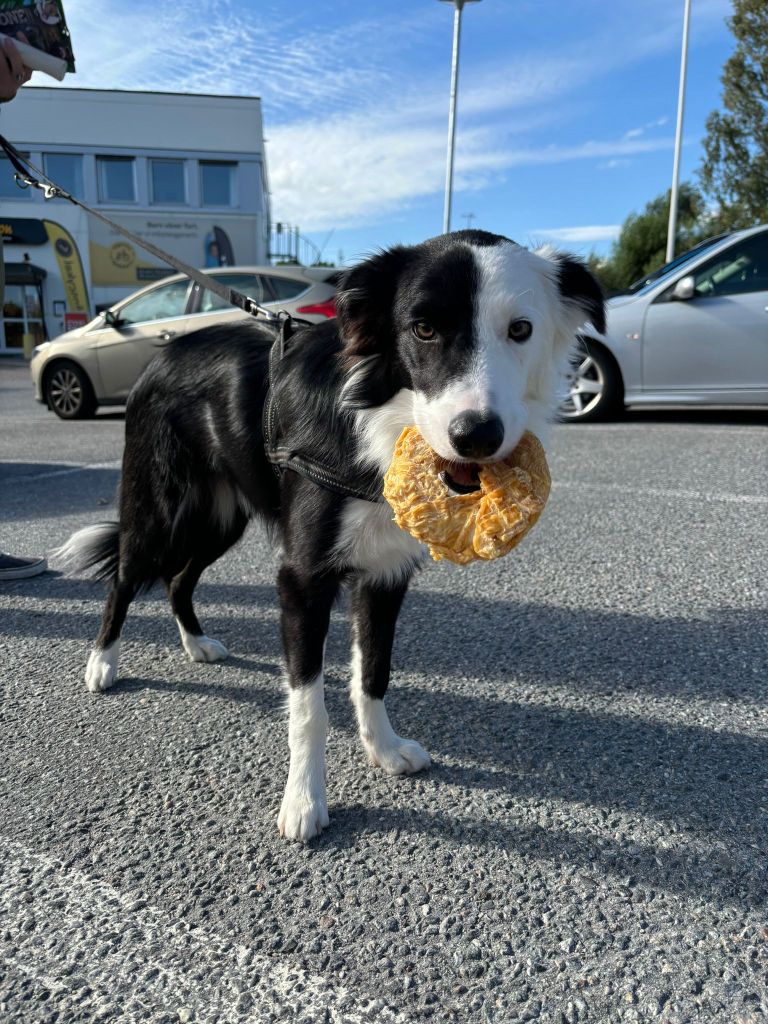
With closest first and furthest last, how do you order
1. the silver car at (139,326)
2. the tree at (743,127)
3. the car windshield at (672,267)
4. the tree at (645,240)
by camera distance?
1. the car windshield at (672,267)
2. the silver car at (139,326)
3. the tree at (743,127)
4. the tree at (645,240)

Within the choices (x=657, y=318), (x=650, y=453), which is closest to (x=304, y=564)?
(x=650, y=453)

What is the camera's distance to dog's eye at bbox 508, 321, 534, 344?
1.95m

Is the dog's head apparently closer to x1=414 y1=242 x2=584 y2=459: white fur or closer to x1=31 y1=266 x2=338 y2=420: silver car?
x1=414 y1=242 x2=584 y2=459: white fur

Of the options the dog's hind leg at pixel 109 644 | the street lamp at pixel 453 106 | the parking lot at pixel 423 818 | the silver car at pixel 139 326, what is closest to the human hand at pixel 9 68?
the dog's hind leg at pixel 109 644

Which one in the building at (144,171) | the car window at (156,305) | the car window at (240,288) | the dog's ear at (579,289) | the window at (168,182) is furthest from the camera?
the window at (168,182)

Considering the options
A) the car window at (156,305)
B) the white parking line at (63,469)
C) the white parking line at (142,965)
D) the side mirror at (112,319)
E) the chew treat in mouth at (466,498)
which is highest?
the car window at (156,305)

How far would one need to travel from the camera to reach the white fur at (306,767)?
6.47 feet

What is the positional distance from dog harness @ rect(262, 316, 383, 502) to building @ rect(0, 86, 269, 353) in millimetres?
29198

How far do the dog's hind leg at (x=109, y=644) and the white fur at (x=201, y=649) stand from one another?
26cm

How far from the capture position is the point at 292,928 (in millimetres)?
1643

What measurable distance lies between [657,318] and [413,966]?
23.5ft

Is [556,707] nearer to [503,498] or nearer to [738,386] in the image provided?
[503,498]

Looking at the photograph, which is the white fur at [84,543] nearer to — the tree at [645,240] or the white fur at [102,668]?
the white fur at [102,668]

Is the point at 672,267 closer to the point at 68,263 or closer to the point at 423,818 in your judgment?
the point at 423,818
